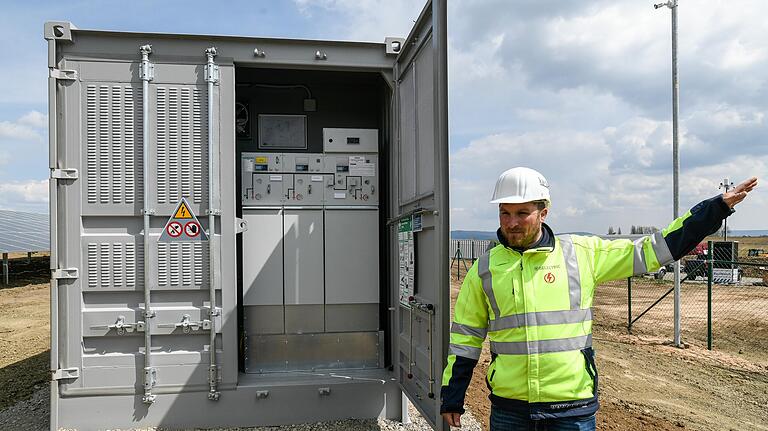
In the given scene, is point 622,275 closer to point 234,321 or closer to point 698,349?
point 234,321

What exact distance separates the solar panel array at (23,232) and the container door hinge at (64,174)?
14.2m

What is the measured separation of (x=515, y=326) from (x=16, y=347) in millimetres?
10461

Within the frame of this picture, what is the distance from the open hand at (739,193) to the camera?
2.69 m

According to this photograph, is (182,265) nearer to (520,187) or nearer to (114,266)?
(114,266)

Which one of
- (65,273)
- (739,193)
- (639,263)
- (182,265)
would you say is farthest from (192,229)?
(739,193)

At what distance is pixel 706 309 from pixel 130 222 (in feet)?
48.3

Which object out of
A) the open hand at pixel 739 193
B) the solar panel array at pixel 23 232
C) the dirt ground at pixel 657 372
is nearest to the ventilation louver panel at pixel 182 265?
the dirt ground at pixel 657 372

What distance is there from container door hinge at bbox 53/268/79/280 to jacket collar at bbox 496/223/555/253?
3695mm

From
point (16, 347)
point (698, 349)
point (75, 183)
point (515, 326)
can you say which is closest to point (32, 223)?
point (16, 347)

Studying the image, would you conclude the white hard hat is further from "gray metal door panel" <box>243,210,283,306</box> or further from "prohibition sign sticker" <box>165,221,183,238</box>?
"gray metal door panel" <box>243,210,283,306</box>

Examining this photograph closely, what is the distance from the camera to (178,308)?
496 centimetres

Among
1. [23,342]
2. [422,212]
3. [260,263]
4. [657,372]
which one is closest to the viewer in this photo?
[422,212]

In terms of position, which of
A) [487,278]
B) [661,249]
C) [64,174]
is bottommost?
[487,278]

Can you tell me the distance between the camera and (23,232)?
72.6 ft
